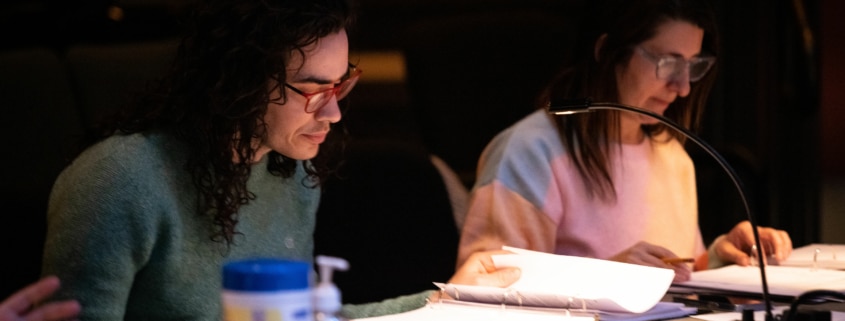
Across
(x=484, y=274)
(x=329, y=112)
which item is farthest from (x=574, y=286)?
(x=329, y=112)

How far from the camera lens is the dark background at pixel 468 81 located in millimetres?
3263

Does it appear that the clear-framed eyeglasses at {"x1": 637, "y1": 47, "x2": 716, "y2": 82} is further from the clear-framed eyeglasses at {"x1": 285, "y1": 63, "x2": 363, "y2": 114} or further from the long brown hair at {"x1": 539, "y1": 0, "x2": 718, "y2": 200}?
the clear-framed eyeglasses at {"x1": 285, "y1": 63, "x2": 363, "y2": 114}

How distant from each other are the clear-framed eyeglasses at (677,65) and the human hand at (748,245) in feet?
1.06

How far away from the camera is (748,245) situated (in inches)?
102

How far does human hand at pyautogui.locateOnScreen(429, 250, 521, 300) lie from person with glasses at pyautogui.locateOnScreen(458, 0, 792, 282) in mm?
323

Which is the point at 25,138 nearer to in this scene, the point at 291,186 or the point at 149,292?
the point at 291,186

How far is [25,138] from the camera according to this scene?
314 centimetres

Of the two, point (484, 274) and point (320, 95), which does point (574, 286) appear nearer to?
point (484, 274)

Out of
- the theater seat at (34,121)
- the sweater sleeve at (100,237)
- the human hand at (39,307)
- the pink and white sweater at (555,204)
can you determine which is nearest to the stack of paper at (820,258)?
the pink and white sweater at (555,204)

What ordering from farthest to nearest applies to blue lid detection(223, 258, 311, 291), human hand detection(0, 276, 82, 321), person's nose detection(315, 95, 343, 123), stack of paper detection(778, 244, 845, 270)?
stack of paper detection(778, 244, 845, 270), person's nose detection(315, 95, 343, 123), human hand detection(0, 276, 82, 321), blue lid detection(223, 258, 311, 291)

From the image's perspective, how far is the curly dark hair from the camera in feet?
6.46

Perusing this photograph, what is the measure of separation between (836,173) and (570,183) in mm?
5942

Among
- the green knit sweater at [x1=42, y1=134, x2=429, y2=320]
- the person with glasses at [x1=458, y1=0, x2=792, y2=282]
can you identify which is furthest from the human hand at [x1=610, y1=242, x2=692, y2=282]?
the green knit sweater at [x1=42, y1=134, x2=429, y2=320]

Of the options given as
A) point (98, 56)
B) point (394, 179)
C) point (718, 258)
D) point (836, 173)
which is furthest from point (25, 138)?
point (836, 173)
